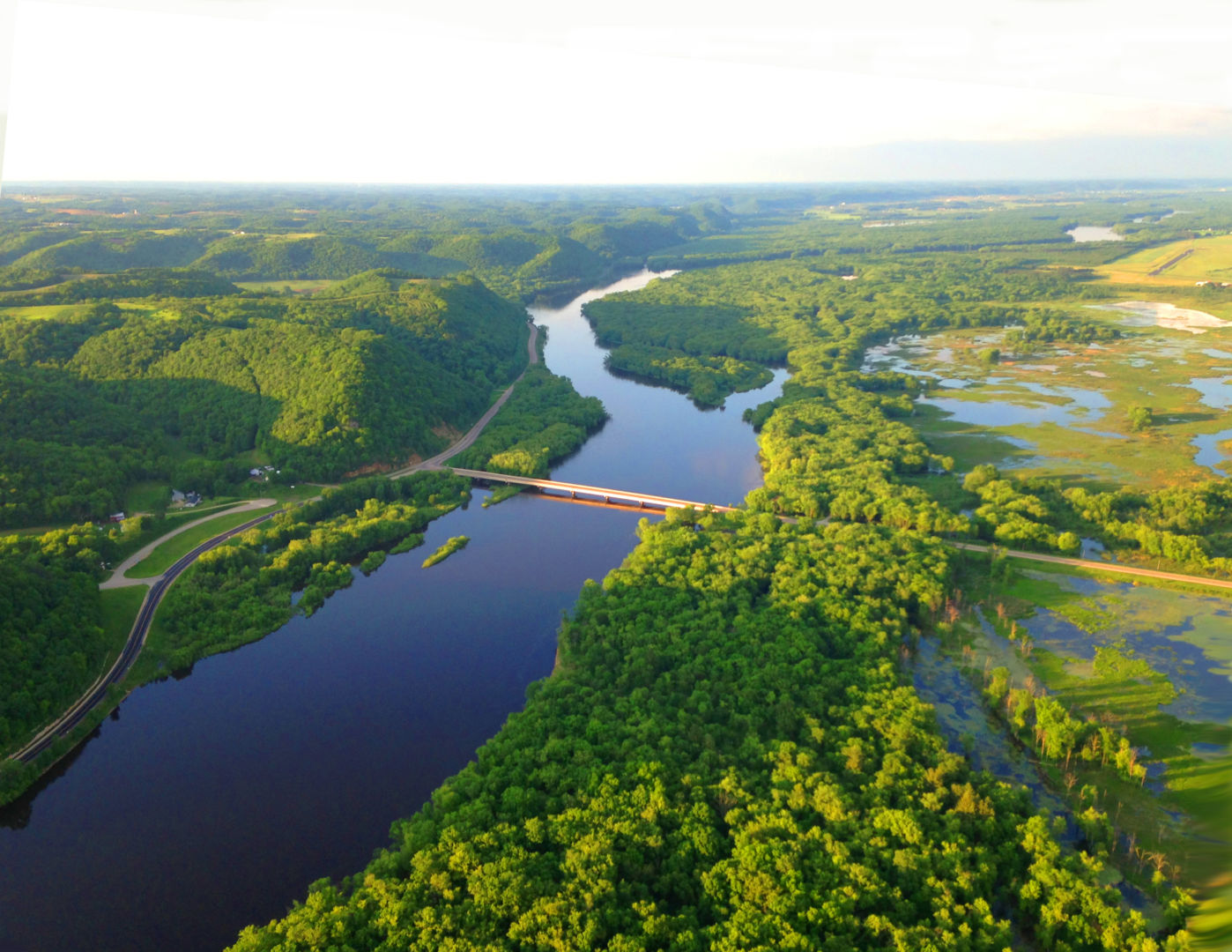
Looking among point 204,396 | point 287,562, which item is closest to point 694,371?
point 204,396

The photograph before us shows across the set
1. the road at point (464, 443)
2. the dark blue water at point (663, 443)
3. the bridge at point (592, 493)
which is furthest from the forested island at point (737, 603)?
the dark blue water at point (663, 443)

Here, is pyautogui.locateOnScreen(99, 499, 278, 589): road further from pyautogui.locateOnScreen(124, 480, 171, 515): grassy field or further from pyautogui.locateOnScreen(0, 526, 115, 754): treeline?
pyautogui.locateOnScreen(124, 480, 171, 515): grassy field

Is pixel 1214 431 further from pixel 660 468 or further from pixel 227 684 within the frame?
pixel 227 684

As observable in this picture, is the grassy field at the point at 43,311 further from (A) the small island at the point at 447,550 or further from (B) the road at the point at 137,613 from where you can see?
(A) the small island at the point at 447,550

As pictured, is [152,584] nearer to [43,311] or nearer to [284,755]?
[284,755]

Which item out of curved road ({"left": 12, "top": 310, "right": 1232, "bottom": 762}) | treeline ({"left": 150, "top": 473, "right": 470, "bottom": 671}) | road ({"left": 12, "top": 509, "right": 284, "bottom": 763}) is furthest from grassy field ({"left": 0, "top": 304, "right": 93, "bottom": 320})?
road ({"left": 12, "top": 509, "right": 284, "bottom": 763})
